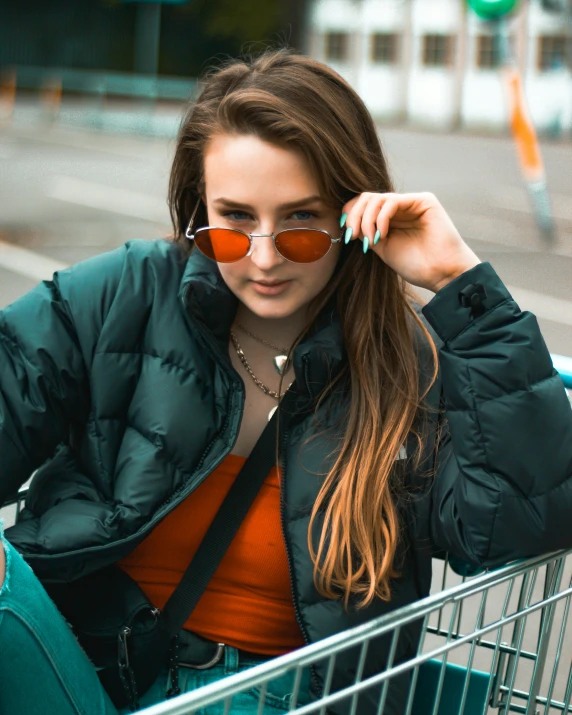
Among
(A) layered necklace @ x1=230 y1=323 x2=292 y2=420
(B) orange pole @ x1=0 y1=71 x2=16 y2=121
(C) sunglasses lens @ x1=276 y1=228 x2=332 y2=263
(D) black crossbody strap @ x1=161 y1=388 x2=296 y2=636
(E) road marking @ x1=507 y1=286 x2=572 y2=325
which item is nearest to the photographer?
(C) sunglasses lens @ x1=276 y1=228 x2=332 y2=263

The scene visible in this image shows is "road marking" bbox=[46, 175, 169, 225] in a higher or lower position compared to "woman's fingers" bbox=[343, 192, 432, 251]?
lower

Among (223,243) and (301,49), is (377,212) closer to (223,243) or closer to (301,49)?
(223,243)

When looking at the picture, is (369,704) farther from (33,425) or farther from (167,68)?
(167,68)

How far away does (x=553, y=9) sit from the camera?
22.6m

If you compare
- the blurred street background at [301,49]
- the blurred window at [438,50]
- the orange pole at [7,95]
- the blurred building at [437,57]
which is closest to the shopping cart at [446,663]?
the blurred street background at [301,49]

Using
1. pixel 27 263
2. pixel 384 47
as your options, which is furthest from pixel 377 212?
pixel 384 47

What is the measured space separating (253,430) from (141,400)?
25cm

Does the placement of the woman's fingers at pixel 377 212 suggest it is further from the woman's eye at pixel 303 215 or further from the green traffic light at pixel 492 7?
the green traffic light at pixel 492 7

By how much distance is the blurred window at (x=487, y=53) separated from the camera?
31.8m

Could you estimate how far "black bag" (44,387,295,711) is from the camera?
2145 millimetres

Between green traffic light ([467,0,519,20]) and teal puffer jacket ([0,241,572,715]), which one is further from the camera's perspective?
green traffic light ([467,0,519,20])

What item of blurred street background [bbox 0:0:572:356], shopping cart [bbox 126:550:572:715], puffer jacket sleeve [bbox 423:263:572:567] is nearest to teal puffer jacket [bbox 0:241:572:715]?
puffer jacket sleeve [bbox 423:263:572:567]

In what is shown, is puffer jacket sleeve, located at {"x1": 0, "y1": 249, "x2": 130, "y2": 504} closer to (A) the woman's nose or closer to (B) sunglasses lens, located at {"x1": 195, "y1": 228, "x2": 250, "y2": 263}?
(B) sunglasses lens, located at {"x1": 195, "y1": 228, "x2": 250, "y2": 263}

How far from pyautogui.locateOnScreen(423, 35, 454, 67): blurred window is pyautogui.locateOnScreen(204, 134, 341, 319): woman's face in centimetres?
3180
